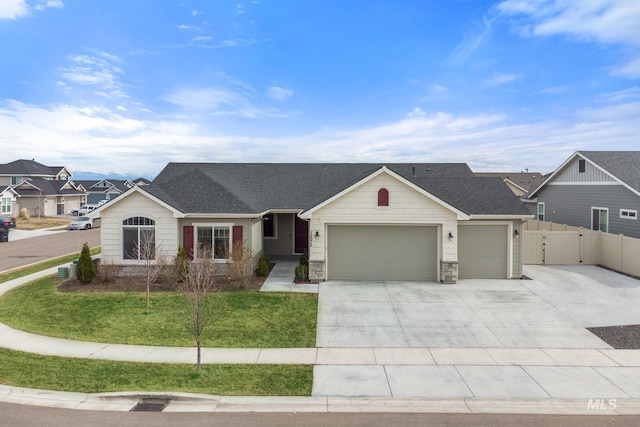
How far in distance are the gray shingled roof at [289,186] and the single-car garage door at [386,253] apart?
200cm

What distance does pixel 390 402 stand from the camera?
7.98m

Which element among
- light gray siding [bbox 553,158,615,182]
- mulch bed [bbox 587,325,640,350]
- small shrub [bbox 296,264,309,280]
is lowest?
mulch bed [bbox 587,325,640,350]

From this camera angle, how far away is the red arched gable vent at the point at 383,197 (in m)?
17.7

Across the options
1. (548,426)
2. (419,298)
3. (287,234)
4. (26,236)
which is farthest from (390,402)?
(26,236)

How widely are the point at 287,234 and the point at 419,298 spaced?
34.3 ft

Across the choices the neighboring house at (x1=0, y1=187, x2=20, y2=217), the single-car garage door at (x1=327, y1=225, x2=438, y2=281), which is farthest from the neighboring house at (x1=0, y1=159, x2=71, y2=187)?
the single-car garage door at (x1=327, y1=225, x2=438, y2=281)

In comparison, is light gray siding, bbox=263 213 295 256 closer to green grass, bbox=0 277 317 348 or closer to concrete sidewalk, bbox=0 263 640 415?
green grass, bbox=0 277 317 348

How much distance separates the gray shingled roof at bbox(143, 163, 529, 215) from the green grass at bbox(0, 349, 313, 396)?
938 centimetres

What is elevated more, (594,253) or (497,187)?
(497,187)

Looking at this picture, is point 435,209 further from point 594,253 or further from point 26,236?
point 26,236

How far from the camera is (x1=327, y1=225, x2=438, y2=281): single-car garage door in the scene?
18.0 meters

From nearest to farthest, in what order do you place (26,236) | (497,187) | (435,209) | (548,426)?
(548,426) → (435,209) → (497,187) → (26,236)

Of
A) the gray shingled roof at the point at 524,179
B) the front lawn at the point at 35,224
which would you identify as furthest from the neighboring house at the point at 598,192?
the front lawn at the point at 35,224

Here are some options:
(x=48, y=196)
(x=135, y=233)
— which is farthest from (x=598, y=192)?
(x=48, y=196)
